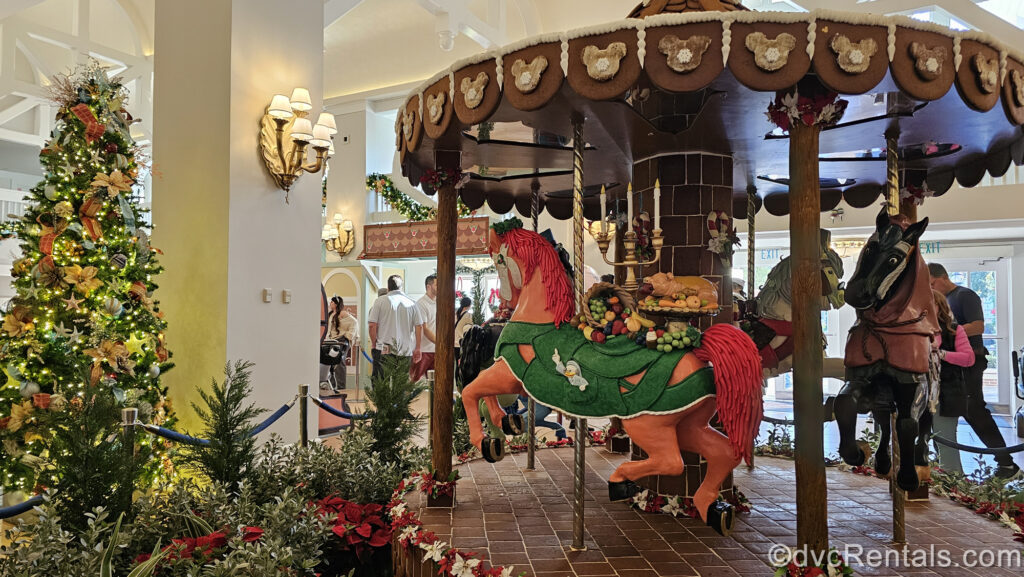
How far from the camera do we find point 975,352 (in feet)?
19.6

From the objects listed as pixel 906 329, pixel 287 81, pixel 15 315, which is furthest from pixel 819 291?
pixel 287 81

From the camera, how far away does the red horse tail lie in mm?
2988

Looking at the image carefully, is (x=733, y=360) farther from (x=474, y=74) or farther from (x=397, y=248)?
(x=397, y=248)

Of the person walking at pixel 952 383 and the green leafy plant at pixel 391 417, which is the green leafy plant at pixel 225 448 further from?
the person walking at pixel 952 383

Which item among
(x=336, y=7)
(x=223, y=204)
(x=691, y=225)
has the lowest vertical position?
(x=691, y=225)

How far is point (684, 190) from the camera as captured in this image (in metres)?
4.26

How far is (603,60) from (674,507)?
8.52 feet

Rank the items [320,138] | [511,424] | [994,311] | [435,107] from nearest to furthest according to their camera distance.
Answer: [435,107] < [511,424] < [320,138] < [994,311]

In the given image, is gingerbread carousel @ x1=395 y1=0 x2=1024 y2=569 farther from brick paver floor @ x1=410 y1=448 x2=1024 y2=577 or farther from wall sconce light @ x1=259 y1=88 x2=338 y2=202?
wall sconce light @ x1=259 y1=88 x2=338 y2=202

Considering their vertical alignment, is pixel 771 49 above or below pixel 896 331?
above

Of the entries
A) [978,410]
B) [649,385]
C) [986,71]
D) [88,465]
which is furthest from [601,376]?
[978,410]

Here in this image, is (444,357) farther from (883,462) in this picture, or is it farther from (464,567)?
(883,462)

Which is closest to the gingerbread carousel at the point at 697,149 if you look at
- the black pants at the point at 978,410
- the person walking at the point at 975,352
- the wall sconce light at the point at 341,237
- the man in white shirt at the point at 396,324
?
the person walking at the point at 975,352

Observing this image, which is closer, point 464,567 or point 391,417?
point 464,567
